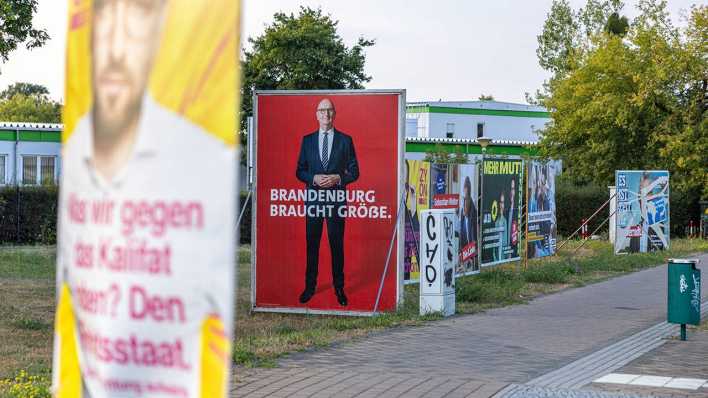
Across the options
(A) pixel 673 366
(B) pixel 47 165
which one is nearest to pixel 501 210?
(A) pixel 673 366

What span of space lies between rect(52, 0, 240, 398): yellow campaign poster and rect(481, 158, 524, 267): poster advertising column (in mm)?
18432

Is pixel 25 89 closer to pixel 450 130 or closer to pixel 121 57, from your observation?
pixel 450 130

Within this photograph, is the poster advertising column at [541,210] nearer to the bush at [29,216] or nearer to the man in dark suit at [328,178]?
the man in dark suit at [328,178]

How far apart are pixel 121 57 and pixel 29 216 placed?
106 feet

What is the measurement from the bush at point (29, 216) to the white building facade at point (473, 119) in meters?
49.5

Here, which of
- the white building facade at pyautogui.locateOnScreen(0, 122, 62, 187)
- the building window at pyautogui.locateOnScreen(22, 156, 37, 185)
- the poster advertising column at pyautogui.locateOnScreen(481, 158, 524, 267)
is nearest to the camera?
the poster advertising column at pyautogui.locateOnScreen(481, 158, 524, 267)

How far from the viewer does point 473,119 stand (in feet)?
285

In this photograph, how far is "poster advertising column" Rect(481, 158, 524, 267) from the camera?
21.5 m

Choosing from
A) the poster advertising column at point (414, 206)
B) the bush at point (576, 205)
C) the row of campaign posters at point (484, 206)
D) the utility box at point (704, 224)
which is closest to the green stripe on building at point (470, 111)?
the bush at point (576, 205)

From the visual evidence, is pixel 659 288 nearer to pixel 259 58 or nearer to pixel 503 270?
pixel 503 270

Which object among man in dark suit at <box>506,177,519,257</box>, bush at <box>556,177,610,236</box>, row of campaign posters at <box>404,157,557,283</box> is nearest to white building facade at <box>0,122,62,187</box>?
bush at <box>556,177,610,236</box>

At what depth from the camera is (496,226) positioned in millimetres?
22078

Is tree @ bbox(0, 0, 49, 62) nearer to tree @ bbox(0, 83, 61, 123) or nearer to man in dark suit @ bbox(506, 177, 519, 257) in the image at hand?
man in dark suit @ bbox(506, 177, 519, 257)

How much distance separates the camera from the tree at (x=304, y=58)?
55500 mm
